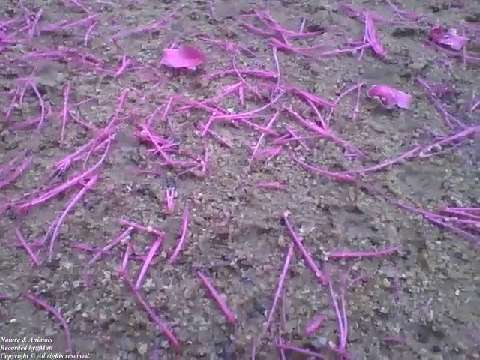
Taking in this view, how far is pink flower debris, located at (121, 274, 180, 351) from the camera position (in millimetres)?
1661

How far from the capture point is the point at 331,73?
245cm

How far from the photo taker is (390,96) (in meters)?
2.33

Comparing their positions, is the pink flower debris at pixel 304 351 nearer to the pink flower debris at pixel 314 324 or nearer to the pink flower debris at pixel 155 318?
the pink flower debris at pixel 314 324

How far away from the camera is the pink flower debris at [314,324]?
1.70 meters

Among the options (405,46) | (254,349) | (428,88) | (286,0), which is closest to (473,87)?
(428,88)

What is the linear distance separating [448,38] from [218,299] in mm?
1641

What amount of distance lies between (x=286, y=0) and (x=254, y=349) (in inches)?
70.1

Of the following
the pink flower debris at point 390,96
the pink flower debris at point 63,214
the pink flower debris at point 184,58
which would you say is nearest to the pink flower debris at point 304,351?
the pink flower debris at point 63,214

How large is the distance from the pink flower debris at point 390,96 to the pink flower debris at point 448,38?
1.33 feet

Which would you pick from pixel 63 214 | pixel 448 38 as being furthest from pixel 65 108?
pixel 448 38

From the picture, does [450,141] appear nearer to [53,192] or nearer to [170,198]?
[170,198]

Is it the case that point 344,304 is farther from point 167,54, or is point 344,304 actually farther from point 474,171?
point 167,54

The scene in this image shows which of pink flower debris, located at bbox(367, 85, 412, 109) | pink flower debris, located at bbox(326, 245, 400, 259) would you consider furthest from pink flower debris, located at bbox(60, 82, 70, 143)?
pink flower debris, located at bbox(367, 85, 412, 109)

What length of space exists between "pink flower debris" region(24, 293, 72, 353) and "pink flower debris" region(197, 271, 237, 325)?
16.6 inches
